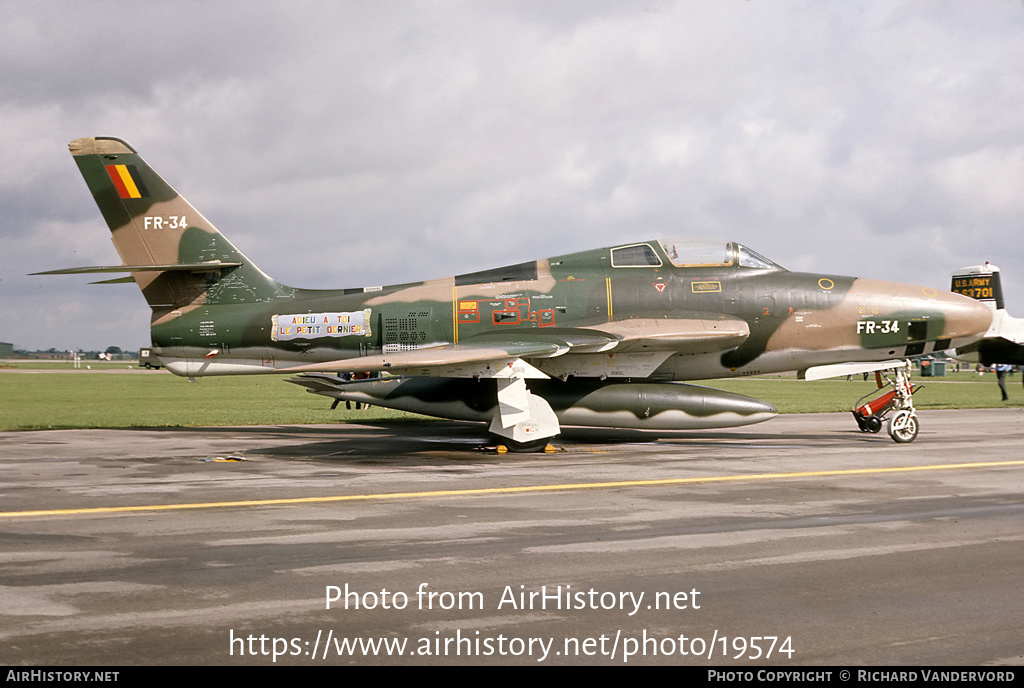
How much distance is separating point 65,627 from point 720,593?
4026 millimetres

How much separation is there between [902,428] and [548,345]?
7156 millimetres

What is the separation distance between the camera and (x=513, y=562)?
6359 millimetres

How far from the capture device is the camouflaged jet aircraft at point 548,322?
49.0 ft

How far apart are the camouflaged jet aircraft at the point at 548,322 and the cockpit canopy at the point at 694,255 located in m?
0.03

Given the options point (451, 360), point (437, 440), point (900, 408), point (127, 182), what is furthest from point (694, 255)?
point (127, 182)

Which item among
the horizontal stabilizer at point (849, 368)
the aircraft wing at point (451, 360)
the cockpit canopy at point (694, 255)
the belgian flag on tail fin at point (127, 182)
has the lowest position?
the horizontal stabilizer at point (849, 368)

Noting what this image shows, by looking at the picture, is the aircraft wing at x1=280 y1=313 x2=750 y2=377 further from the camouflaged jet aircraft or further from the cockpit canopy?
the cockpit canopy

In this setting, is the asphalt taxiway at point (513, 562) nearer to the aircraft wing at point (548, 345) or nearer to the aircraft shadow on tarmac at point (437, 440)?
the aircraft shadow on tarmac at point (437, 440)

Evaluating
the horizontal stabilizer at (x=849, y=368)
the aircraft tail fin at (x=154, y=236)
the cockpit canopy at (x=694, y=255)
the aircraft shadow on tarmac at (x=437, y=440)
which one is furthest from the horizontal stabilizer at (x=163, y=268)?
the horizontal stabilizer at (x=849, y=368)

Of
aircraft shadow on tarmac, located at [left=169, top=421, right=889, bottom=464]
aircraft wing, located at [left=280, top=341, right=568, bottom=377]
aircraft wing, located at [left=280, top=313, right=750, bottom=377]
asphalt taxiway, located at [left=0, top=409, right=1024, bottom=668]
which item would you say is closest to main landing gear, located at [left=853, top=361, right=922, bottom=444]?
aircraft shadow on tarmac, located at [left=169, top=421, right=889, bottom=464]

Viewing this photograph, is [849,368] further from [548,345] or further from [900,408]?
[548,345]

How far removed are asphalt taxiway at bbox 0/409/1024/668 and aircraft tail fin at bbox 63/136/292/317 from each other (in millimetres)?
5094

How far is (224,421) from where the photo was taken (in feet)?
69.4
